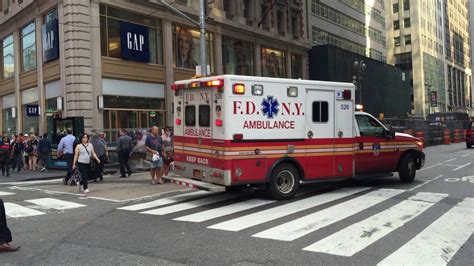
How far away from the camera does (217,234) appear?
7410mm

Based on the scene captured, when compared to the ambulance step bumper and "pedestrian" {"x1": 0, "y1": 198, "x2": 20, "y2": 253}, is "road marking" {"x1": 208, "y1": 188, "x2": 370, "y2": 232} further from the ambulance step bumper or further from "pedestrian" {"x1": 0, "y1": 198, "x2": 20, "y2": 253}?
"pedestrian" {"x1": 0, "y1": 198, "x2": 20, "y2": 253}

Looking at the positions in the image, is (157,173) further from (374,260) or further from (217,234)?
(374,260)

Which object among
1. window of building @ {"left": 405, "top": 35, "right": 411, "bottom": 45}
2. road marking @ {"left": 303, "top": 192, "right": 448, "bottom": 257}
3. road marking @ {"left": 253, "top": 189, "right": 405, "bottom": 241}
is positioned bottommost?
road marking @ {"left": 303, "top": 192, "right": 448, "bottom": 257}

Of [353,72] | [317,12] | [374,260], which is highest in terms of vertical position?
[317,12]

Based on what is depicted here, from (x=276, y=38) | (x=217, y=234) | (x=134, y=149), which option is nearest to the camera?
(x=217, y=234)

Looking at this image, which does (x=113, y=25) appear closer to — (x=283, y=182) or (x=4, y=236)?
(x=283, y=182)

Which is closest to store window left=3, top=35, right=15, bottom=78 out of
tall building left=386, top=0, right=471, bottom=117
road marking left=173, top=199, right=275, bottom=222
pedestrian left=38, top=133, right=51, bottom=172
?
pedestrian left=38, top=133, right=51, bottom=172

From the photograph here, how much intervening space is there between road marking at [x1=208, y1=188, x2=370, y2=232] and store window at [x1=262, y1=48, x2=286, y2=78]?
2642 cm

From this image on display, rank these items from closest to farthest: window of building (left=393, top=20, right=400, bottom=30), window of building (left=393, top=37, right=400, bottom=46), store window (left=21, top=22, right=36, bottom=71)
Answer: store window (left=21, top=22, right=36, bottom=71), window of building (left=393, top=37, right=400, bottom=46), window of building (left=393, top=20, right=400, bottom=30)

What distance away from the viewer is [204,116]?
10594mm

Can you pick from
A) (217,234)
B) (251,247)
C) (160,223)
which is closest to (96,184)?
(160,223)

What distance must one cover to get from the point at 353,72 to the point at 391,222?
137 ft

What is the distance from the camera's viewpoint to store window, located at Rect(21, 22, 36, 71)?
92.4ft

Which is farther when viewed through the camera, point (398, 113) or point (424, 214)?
point (398, 113)
